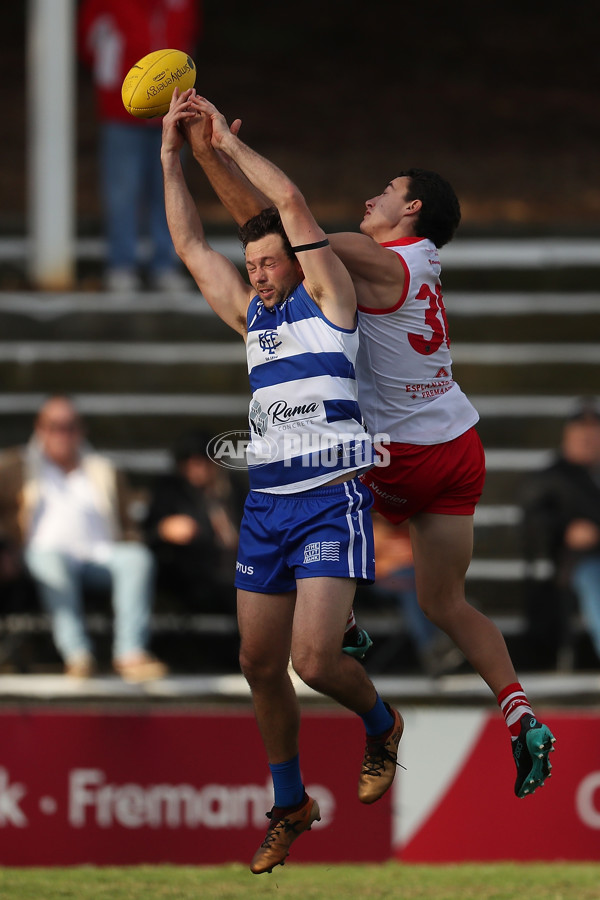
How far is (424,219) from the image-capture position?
5320 millimetres

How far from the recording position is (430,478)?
5.34m

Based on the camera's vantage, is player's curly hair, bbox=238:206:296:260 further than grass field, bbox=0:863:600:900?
No

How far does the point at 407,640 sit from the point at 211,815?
A: 1.92 m

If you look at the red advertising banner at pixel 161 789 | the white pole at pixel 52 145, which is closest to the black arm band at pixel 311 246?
the red advertising banner at pixel 161 789

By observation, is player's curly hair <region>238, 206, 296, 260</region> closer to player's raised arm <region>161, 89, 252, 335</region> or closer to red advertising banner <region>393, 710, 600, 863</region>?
player's raised arm <region>161, 89, 252, 335</region>

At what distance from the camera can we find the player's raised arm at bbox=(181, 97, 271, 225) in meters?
5.34

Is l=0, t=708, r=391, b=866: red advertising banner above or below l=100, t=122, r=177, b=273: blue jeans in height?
below

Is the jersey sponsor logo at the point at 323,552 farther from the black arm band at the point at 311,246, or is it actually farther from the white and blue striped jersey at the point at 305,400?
the black arm band at the point at 311,246

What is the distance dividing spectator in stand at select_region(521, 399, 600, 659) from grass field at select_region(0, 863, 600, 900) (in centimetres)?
181

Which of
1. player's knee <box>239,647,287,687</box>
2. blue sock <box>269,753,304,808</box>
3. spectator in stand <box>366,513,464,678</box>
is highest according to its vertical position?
player's knee <box>239,647,287,687</box>

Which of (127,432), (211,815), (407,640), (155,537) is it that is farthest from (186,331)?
(211,815)

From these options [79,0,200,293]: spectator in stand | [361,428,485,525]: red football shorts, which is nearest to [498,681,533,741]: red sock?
[361,428,485,525]: red football shorts

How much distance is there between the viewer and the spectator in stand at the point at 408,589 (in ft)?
28.8

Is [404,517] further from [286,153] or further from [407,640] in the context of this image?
[286,153]
